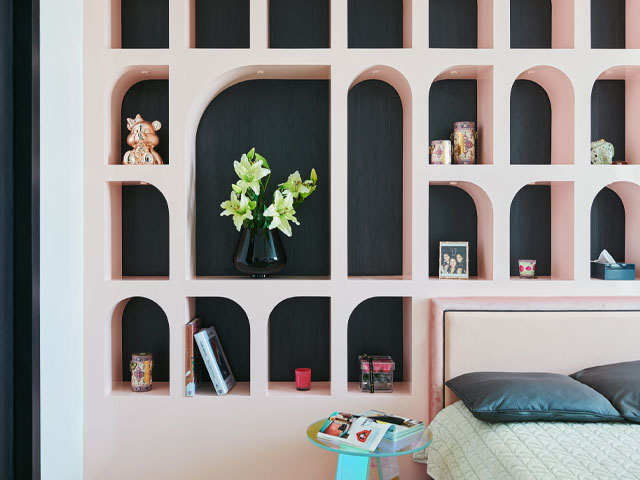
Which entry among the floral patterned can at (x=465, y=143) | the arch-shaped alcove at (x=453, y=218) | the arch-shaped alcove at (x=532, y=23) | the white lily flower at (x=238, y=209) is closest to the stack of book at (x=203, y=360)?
the white lily flower at (x=238, y=209)

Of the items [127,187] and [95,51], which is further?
[127,187]

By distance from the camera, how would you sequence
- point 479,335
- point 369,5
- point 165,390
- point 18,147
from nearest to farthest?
point 18,147, point 479,335, point 165,390, point 369,5

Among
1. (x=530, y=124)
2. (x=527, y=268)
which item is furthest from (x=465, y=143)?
(x=527, y=268)

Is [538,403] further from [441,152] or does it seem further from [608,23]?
[608,23]

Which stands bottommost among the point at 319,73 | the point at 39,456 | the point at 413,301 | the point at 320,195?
the point at 39,456

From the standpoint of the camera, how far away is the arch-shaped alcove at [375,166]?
7.95 ft

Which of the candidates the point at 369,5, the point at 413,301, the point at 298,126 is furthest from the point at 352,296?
the point at 369,5

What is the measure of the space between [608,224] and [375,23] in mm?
1418

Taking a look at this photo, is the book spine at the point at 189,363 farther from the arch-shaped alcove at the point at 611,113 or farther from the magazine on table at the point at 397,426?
the arch-shaped alcove at the point at 611,113

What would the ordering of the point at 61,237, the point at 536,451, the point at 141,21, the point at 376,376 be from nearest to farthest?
the point at 536,451, the point at 61,237, the point at 376,376, the point at 141,21

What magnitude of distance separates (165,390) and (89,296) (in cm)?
51

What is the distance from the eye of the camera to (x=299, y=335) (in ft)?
7.93

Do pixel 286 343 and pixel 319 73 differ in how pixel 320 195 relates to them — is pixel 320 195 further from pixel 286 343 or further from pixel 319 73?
pixel 286 343

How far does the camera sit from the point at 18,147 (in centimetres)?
182
